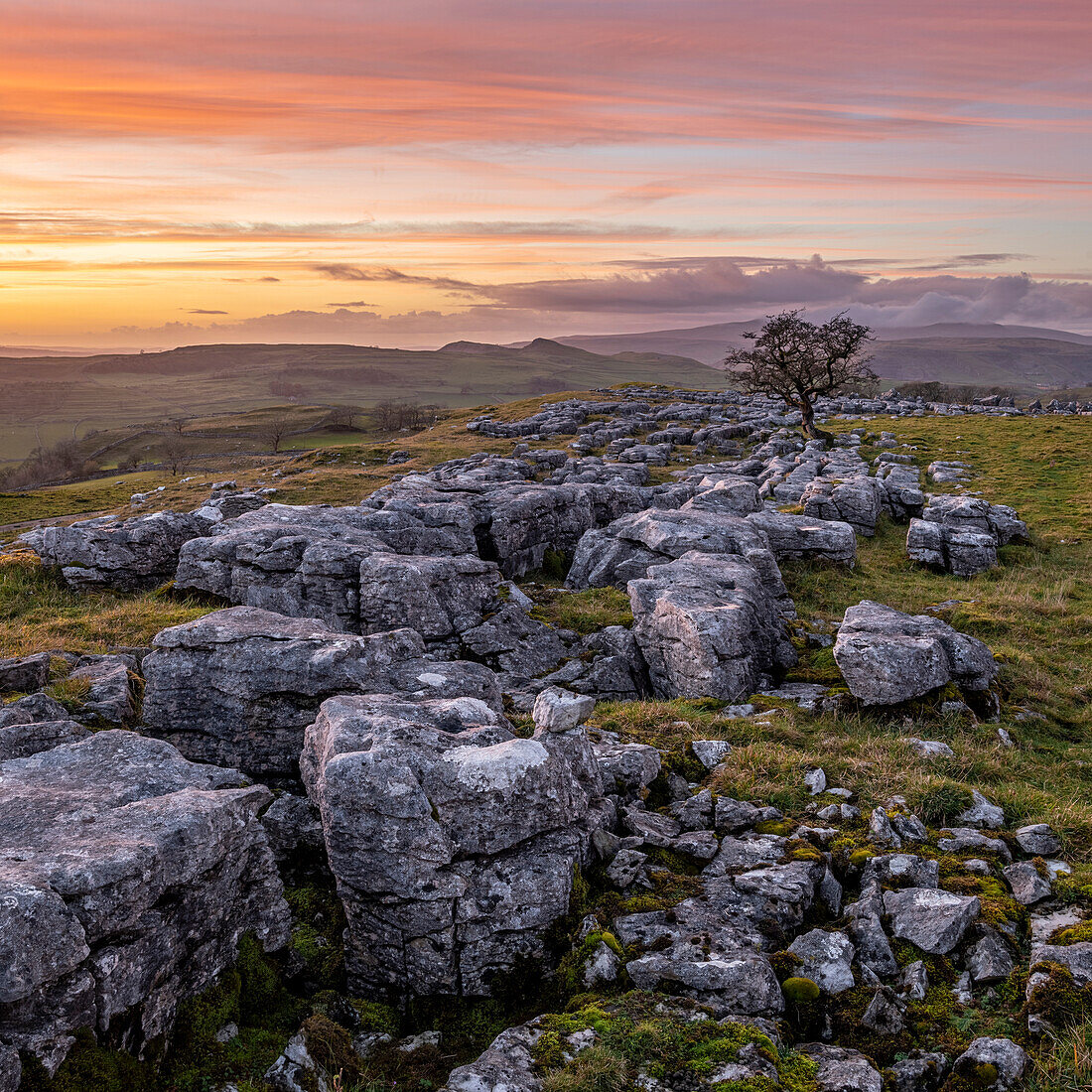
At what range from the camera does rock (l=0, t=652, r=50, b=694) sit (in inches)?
561

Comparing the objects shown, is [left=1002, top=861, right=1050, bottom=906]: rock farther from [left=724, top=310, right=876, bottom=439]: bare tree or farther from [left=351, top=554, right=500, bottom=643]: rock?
[left=724, top=310, right=876, bottom=439]: bare tree

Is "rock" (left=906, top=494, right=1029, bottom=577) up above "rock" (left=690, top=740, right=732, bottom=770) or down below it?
above

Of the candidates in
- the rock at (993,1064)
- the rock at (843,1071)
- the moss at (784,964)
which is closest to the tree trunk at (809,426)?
the moss at (784,964)

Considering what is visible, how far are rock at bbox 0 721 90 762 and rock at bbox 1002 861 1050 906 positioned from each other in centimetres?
1404

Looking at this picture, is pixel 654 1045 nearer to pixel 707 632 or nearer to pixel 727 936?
pixel 727 936

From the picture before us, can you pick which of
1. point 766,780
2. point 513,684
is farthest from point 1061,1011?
point 513,684

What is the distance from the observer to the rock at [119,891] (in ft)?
21.2

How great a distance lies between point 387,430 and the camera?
13762cm

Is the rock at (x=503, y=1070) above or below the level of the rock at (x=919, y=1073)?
above

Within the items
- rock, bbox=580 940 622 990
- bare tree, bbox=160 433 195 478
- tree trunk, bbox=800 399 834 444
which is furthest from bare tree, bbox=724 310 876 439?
bare tree, bbox=160 433 195 478

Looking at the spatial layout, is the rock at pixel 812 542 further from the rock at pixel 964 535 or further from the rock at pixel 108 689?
the rock at pixel 108 689

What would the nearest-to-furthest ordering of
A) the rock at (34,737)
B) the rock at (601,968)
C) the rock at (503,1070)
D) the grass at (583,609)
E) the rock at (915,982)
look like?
1. the rock at (503,1070)
2. the rock at (915,982)
3. the rock at (601,968)
4. the rock at (34,737)
5. the grass at (583,609)

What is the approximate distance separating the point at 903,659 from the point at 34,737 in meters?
16.6

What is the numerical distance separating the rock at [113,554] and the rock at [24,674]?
991 cm
